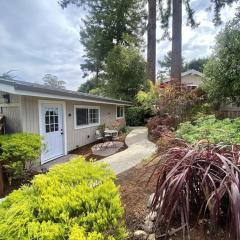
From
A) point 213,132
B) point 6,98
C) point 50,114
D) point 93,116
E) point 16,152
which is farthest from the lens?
point 93,116

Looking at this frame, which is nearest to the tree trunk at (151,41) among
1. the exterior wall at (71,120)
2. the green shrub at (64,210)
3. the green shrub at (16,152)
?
the exterior wall at (71,120)

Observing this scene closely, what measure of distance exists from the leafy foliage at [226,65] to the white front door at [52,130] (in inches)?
306

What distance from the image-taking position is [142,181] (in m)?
4.78

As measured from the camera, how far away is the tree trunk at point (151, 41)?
17.8 meters

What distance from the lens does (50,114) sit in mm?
8516

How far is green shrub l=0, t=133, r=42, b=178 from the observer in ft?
19.0

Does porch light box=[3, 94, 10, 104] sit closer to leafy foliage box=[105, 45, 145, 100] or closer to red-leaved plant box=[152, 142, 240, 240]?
red-leaved plant box=[152, 142, 240, 240]

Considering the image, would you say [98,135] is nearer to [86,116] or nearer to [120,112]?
[86,116]

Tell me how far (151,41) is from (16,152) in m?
16.1

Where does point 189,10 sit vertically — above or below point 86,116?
above

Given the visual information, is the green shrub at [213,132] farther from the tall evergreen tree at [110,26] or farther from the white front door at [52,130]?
the tall evergreen tree at [110,26]

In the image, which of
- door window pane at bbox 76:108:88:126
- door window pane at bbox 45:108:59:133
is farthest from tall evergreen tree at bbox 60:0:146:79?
door window pane at bbox 45:108:59:133

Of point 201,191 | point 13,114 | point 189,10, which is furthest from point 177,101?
point 189,10

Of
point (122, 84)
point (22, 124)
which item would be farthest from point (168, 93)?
point (122, 84)
